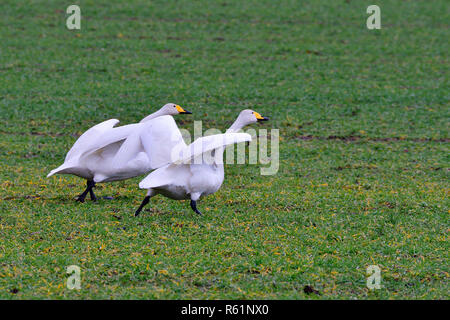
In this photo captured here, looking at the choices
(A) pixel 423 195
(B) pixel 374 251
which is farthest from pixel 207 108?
(B) pixel 374 251

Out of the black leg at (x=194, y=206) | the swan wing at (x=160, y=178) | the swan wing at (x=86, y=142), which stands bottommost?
the black leg at (x=194, y=206)

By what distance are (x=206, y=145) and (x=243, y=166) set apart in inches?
165

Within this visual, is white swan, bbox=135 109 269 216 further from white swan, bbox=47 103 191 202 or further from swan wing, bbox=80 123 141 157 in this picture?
swan wing, bbox=80 123 141 157

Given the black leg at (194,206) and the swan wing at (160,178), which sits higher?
the swan wing at (160,178)

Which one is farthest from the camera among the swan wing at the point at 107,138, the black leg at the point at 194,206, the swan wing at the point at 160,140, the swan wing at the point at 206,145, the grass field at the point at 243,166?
the swan wing at the point at 107,138

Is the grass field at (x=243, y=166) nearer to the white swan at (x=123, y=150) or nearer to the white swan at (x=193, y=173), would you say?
the white swan at (x=193, y=173)

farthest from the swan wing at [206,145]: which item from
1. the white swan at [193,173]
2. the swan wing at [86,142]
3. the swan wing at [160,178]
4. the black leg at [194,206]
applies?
the swan wing at [86,142]

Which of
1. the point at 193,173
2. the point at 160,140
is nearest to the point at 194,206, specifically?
the point at 193,173

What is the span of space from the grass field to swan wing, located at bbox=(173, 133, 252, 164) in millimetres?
835

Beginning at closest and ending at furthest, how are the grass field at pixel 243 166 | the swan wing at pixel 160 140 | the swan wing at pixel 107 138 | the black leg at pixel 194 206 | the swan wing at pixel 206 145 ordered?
the grass field at pixel 243 166, the swan wing at pixel 206 145, the black leg at pixel 194 206, the swan wing at pixel 160 140, the swan wing at pixel 107 138

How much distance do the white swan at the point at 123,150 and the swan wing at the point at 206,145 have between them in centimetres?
56

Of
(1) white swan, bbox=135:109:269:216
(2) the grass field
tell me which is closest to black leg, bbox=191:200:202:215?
(1) white swan, bbox=135:109:269:216

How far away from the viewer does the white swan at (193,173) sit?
8.50 meters

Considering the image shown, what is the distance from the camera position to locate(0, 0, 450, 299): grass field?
23.3 ft
